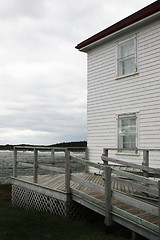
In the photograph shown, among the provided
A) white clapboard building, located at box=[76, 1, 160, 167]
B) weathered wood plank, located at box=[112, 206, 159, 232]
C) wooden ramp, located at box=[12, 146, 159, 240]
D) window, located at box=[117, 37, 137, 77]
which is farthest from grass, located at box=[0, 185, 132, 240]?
window, located at box=[117, 37, 137, 77]

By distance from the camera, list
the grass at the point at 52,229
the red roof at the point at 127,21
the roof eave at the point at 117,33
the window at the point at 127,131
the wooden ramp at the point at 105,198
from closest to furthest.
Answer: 1. the wooden ramp at the point at 105,198
2. the grass at the point at 52,229
3. the red roof at the point at 127,21
4. the roof eave at the point at 117,33
5. the window at the point at 127,131

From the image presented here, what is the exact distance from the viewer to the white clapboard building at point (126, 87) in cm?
1056

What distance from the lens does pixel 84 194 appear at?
749cm

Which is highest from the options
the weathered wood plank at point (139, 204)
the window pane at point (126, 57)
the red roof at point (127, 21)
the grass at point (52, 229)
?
the red roof at point (127, 21)

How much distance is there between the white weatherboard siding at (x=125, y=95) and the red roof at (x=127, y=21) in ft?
1.48

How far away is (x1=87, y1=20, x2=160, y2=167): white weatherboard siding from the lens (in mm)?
10539

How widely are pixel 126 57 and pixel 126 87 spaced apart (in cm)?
125

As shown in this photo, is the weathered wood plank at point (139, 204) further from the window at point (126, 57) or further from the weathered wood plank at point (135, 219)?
the window at point (126, 57)

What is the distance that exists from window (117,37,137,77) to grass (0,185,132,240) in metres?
6.12

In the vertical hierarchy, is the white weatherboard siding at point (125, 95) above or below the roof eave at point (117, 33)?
below

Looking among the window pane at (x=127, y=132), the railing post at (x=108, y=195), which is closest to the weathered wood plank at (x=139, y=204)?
the railing post at (x=108, y=195)

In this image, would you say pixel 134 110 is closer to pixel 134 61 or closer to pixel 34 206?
pixel 134 61

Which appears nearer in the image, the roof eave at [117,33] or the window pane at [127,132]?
the roof eave at [117,33]

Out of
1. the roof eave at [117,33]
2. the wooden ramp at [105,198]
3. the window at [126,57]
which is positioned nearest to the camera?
the wooden ramp at [105,198]
